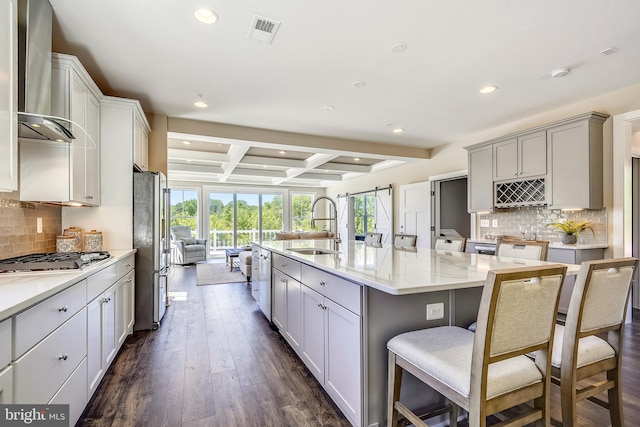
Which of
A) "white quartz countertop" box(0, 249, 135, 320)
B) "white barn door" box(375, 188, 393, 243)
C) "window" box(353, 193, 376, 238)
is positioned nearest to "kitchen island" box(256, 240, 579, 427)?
"white quartz countertop" box(0, 249, 135, 320)

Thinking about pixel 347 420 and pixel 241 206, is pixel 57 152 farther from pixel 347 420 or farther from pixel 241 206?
pixel 241 206

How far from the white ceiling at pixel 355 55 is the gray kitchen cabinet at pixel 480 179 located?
540 millimetres

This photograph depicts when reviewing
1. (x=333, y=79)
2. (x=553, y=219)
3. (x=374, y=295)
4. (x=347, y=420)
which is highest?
(x=333, y=79)

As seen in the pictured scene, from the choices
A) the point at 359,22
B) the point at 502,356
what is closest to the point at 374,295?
the point at 502,356

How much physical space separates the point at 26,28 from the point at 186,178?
7142mm

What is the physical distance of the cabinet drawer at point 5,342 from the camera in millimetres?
1038

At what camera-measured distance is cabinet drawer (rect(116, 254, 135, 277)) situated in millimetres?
2564

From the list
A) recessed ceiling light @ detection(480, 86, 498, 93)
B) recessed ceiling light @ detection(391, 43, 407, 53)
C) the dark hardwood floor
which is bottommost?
the dark hardwood floor

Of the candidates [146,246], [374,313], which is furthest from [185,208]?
[374,313]

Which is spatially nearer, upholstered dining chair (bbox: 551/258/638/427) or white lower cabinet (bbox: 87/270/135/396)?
upholstered dining chair (bbox: 551/258/638/427)

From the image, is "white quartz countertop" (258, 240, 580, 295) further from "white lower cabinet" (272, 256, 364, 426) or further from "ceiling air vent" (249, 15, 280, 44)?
"ceiling air vent" (249, 15, 280, 44)

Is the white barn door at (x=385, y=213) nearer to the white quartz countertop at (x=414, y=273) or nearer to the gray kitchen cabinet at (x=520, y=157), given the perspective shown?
Answer: the gray kitchen cabinet at (x=520, y=157)

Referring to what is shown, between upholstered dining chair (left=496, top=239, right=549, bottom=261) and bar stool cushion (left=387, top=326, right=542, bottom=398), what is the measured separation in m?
1.18

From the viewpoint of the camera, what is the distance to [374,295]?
60.4 inches
